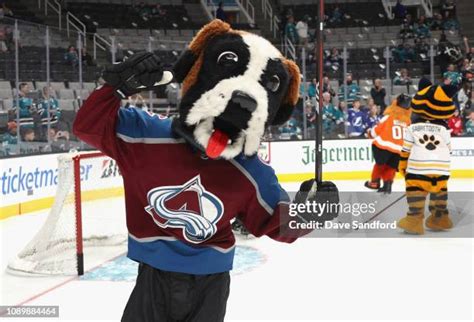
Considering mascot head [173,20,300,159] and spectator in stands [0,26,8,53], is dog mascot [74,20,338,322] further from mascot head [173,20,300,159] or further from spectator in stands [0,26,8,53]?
spectator in stands [0,26,8,53]

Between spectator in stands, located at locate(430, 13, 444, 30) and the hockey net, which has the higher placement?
spectator in stands, located at locate(430, 13, 444, 30)

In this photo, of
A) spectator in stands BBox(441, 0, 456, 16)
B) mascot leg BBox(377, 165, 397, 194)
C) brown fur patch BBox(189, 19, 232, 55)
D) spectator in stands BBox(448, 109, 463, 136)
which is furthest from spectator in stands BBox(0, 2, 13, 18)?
brown fur patch BBox(189, 19, 232, 55)

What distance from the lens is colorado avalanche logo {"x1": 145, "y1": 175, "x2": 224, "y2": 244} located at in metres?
1.83

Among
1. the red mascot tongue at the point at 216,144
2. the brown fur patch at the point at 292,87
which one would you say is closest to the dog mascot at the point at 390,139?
the brown fur patch at the point at 292,87

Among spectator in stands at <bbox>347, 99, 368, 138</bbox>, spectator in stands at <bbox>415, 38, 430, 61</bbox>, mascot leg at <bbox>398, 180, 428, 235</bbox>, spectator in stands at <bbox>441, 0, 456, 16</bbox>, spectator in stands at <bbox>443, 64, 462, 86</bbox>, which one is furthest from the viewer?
spectator in stands at <bbox>441, 0, 456, 16</bbox>

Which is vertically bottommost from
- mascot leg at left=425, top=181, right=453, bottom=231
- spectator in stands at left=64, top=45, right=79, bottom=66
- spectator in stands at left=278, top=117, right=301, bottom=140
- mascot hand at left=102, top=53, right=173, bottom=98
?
mascot leg at left=425, top=181, right=453, bottom=231

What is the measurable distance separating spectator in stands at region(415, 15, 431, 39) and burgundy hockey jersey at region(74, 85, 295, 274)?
517 inches

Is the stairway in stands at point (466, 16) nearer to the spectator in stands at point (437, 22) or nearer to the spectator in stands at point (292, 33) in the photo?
the spectator in stands at point (437, 22)

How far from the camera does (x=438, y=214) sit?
236 inches

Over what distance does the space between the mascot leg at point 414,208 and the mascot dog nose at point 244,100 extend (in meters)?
4.16

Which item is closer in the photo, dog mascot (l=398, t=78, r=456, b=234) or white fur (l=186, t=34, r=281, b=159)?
white fur (l=186, t=34, r=281, b=159)

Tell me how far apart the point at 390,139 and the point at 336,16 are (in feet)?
34.2

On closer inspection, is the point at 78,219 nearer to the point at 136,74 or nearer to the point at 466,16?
the point at 136,74

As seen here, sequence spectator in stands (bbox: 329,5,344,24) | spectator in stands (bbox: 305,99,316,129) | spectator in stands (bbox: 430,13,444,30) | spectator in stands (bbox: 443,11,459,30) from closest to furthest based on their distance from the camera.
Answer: spectator in stands (bbox: 305,99,316,129), spectator in stands (bbox: 443,11,459,30), spectator in stands (bbox: 430,13,444,30), spectator in stands (bbox: 329,5,344,24)
